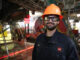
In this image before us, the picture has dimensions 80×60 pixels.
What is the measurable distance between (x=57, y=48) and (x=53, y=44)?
0.07 m

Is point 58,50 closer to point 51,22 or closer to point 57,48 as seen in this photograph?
point 57,48

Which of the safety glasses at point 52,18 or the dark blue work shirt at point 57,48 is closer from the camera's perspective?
the dark blue work shirt at point 57,48

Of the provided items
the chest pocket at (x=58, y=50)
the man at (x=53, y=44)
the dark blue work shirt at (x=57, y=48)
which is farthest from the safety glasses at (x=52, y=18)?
the chest pocket at (x=58, y=50)

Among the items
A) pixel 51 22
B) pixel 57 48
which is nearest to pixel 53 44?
pixel 57 48

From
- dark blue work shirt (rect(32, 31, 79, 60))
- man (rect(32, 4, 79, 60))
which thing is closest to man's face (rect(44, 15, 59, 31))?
man (rect(32, 4, 79, 60))

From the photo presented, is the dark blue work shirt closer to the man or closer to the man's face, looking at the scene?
the man

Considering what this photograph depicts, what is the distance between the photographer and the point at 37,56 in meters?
1.45

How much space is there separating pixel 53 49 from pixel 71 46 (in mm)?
207

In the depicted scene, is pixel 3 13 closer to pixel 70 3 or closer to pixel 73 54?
pixel 70 3

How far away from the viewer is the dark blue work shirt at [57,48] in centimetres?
125

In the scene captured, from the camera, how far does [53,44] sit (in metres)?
1.30

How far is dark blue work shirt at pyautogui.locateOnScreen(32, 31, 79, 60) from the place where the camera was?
1248 mm

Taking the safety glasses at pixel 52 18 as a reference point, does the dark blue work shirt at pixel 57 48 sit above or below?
below

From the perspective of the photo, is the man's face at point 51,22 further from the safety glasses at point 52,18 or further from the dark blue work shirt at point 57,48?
the dark blue work shirt at point 57,48
